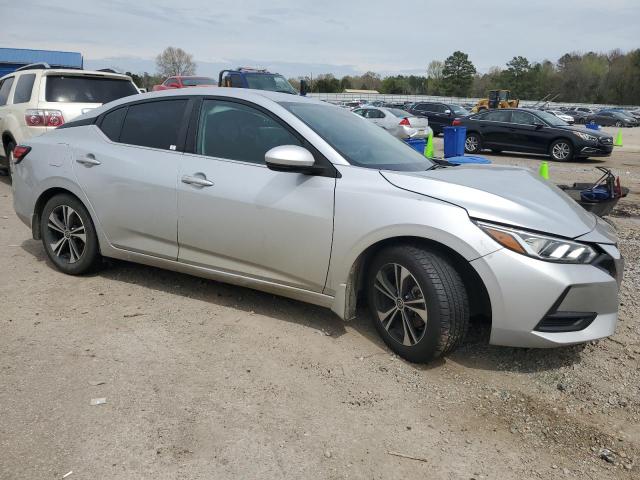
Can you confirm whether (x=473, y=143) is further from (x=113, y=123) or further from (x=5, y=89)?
(x=113, y=123)

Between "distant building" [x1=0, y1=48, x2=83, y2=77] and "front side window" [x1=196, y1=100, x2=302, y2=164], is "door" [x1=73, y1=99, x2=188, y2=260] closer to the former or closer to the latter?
"front side window" [x1=196, y1=100, x2=302, y2=164]

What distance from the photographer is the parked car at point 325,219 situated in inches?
119

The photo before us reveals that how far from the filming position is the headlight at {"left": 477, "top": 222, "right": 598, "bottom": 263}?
296 centimetres

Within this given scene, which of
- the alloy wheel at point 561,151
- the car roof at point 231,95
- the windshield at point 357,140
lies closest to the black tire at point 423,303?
the windshield at point 357,140

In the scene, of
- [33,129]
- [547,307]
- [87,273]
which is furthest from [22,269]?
[547,307]

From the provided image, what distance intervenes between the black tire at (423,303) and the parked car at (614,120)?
48.6 meters

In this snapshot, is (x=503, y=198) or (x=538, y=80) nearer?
A: (x=503, y=198)

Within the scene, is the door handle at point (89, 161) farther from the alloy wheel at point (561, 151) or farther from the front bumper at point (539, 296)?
the alloy wheel at point (561, 151)

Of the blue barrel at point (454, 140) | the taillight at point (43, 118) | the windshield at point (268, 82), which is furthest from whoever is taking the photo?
the windshield at point (268, 82)

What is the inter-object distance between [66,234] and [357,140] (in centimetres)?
264

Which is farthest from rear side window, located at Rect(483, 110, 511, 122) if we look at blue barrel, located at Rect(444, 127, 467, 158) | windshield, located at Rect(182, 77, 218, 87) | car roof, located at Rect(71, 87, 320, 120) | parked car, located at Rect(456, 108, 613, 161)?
car roof, located at Rect(71, 87, 320, 120)

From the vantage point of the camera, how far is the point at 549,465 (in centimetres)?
247

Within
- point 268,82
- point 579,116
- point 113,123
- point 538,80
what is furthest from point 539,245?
point 538,80

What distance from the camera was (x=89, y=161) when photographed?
173 inches
